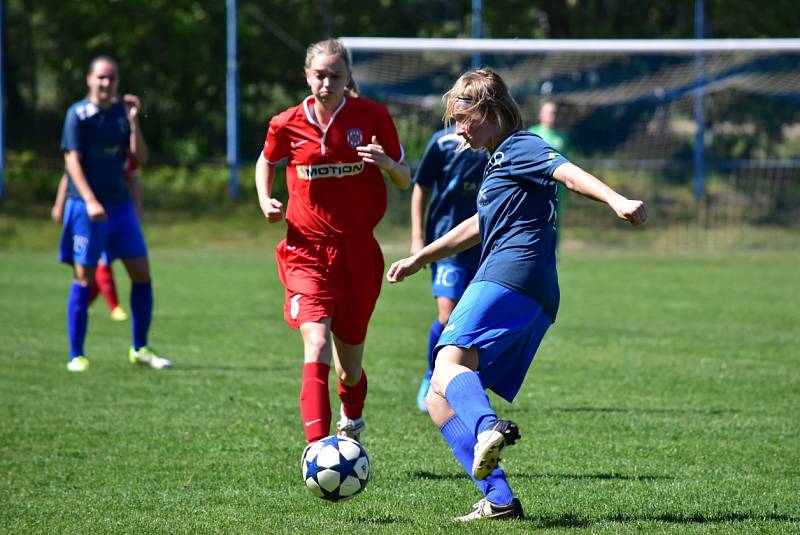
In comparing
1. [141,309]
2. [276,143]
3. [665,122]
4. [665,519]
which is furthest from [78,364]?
[665,122]

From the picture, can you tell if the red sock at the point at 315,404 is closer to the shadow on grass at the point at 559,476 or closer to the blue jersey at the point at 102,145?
the shadow on grass at the point at 559,476

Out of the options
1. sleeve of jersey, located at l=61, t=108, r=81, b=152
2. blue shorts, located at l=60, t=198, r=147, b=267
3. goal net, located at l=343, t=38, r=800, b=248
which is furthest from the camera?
goal net, located at l=343, t=38, r=800, b=248

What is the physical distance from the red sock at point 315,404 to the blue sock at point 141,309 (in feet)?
14.0

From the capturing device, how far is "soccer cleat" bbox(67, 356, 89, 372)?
9.11 metres

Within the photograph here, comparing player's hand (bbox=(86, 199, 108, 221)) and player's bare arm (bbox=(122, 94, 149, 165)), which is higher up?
player's bare arm (bbox=(122, 94, 149, 165))

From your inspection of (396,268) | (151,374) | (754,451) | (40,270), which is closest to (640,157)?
(40,270)

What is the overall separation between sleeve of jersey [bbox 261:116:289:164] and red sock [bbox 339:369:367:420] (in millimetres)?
1183

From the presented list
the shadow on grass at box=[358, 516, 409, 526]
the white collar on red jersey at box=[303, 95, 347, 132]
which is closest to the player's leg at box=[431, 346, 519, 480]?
the shadow on grass at box=[358, 516, 409, 526]

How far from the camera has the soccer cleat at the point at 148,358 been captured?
9.31 m

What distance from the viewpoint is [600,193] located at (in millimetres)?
4102

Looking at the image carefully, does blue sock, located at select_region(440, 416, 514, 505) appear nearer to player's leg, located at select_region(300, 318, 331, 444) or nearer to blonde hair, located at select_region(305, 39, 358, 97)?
player's leg, located at select_region(300, 318, 331, 444)

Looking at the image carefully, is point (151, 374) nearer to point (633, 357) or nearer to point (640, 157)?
point (633, 357)

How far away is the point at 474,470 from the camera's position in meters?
4.10

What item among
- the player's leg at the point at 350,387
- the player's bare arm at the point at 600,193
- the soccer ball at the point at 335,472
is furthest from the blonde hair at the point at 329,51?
the soccer ball at the point at 335,472
